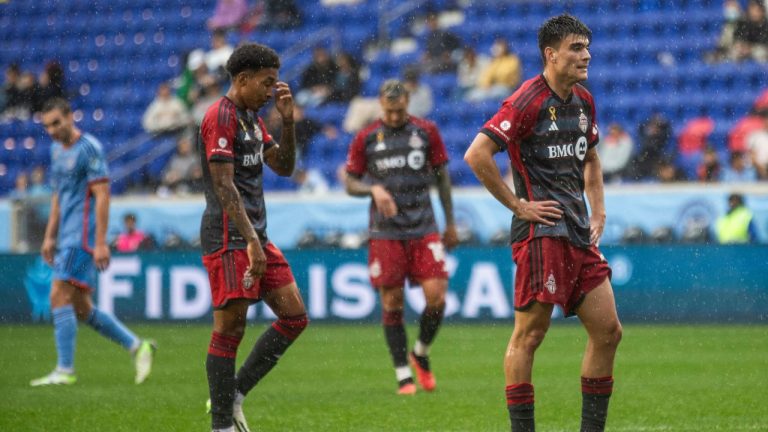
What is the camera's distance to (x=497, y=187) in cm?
577

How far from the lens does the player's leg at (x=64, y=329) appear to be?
9.58m

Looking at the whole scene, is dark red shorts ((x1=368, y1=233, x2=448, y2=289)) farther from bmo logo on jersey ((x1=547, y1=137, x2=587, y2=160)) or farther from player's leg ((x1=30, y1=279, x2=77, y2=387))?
bmo logo on jersey ((x1=547, y1=137, x2=587, y2=160))

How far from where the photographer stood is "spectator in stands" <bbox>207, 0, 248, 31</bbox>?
21.6 metres

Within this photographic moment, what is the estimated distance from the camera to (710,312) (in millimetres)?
13508

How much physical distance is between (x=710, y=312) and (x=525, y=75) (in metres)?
6.70

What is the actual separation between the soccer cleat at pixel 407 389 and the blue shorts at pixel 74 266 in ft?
8.54

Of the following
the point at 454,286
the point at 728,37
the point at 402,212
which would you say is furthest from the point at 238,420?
the point at 728,37

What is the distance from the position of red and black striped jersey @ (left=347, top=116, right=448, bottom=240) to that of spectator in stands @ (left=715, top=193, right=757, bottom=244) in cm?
562

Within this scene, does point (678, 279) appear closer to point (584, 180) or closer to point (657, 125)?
point (657, 125)

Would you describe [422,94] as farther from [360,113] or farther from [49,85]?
[49,85]

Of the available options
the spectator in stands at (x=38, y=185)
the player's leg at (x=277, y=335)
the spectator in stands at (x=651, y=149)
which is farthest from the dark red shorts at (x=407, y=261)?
the spectator in stands at (x=38, y=185)

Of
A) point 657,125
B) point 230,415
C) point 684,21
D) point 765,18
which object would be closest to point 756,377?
point 230,415

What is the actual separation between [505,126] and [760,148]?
1066 cm

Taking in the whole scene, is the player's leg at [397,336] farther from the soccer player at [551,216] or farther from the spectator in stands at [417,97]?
the spectator in stands at [417,97]
